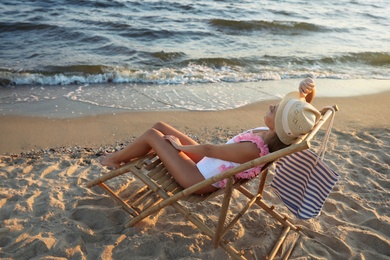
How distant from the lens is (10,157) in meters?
4.32

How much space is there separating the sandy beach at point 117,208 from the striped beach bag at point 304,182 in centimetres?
46

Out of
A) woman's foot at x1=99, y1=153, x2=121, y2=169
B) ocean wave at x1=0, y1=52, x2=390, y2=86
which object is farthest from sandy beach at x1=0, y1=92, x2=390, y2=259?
ocean wave at x1=0, y1=52, x2=390, y2=86

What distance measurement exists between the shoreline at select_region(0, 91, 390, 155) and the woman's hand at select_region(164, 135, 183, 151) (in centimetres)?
167

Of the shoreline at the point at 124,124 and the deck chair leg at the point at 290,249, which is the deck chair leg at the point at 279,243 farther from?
the shoreline at the point at 124,124

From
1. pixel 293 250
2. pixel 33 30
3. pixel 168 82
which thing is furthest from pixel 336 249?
pixel 33 30

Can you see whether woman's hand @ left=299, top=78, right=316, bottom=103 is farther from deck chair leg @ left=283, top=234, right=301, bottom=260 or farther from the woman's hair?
deck chair leg @ left=283, top=234, right=301, bottom=260

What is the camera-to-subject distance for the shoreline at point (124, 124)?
479 centimetres

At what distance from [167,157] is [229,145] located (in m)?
0.58

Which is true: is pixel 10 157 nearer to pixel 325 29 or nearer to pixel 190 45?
pixel 190 45

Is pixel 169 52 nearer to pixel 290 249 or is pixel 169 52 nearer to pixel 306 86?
pixel 306 86

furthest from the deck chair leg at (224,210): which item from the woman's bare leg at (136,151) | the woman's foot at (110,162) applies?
the woman's foot at (110,162)

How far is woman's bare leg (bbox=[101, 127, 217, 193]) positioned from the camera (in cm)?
309

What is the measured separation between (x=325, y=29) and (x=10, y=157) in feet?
36.1

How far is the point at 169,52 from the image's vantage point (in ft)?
29.8
